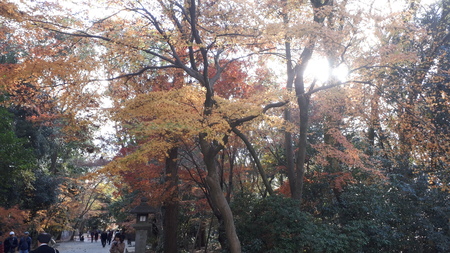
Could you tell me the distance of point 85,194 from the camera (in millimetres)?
32062

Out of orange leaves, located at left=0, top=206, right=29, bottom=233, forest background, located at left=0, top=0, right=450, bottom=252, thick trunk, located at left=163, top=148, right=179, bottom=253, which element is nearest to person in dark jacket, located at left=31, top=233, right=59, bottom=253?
forest background, located at left=0, top=0, right=450, bottom=252

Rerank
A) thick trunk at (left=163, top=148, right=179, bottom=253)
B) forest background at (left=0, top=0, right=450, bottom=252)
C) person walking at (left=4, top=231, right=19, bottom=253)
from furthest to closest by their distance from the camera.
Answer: thick trunk at (left=163, top=148, right=179, bottom=253)
person walking at (left=4, top=231, right=19, bottom=253)
forest background at (left=0, top=0, right=450, bottom=252)

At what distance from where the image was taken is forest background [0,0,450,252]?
874 cm

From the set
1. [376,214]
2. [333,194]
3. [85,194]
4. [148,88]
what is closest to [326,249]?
[376,214]

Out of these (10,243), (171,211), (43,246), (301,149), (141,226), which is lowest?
(43,246)

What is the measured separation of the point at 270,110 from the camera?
1250 centimetres

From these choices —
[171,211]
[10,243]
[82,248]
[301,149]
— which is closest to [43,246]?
[301,149]

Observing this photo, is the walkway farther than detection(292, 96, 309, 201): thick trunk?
Yes

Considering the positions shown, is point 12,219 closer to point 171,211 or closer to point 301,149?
point 171,211

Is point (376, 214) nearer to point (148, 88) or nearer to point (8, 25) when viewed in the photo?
point (148, 88)

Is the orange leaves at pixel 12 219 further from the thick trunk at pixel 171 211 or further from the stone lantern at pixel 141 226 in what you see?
the thick trunk at pixel 171 211

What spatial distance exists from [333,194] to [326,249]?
3.66 metres

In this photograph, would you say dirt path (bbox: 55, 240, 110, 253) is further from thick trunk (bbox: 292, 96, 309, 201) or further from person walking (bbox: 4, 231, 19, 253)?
thick trunk (bbox: 292, 96, 309, 201)

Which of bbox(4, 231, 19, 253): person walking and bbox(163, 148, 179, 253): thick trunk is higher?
bbox(163, 148, 179, 253): thick trunk
